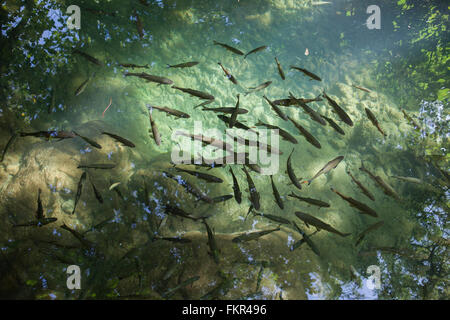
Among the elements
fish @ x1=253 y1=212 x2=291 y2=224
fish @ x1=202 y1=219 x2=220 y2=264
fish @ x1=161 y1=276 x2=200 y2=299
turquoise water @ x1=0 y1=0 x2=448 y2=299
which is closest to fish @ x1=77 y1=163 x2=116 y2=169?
turquoise water @ x1=0 y1=0 x2=448 y2=299

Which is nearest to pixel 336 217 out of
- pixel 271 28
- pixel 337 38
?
pixel 271 28

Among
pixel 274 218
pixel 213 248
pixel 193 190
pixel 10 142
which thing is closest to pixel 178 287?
pixel 213 248

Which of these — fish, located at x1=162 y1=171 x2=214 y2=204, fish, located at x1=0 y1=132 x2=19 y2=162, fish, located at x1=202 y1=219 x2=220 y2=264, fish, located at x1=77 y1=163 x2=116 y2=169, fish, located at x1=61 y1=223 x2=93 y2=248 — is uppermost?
fish, located at x1=0 y1=132 x2=19 y2=162

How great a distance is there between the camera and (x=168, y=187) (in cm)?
401

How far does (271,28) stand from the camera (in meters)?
9.41

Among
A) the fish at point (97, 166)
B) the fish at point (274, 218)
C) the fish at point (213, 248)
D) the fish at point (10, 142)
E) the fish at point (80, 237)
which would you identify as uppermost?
the fish at point (10, 142)

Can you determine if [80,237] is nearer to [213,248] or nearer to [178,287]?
[178,287]

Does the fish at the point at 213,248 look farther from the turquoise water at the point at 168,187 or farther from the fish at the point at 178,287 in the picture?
the fish at the point at 178,287

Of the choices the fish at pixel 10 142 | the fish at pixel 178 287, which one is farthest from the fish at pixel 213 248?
the fish at pixel 10 142

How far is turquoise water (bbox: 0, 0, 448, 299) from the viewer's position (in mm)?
3186

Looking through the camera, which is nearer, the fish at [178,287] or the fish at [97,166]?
the fish at [178,287]

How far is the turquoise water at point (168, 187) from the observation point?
3186mm

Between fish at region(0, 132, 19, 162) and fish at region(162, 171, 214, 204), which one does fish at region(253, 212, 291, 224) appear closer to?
fish at region(162, 171, 214, 204)

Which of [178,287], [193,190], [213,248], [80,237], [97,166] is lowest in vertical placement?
[178,287]
